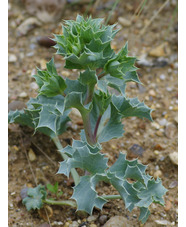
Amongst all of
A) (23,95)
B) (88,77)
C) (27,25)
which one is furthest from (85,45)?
(27,25)

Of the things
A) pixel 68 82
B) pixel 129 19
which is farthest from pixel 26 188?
pixel 129 19

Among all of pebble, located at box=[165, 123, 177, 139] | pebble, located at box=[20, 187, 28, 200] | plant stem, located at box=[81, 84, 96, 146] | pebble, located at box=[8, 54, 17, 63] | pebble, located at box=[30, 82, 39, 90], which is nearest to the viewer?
plant stem, located at box=[81, 84, 96, 146]

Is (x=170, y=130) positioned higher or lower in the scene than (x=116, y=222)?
higher

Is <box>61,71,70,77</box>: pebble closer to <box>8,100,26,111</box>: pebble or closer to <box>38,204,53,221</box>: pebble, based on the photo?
<box>8,100,26,111</box>: pebble

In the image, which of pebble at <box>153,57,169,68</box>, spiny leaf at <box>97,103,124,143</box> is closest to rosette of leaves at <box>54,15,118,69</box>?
spiny leaf at <box>97,103,124,143</box>

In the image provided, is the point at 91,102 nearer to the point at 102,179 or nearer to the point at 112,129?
the point at 112,129

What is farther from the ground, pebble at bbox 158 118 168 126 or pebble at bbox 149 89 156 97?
pebble at bbox 149 89 156 97

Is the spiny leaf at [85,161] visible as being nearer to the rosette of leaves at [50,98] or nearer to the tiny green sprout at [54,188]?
the rosette of leaves at [50,98]
